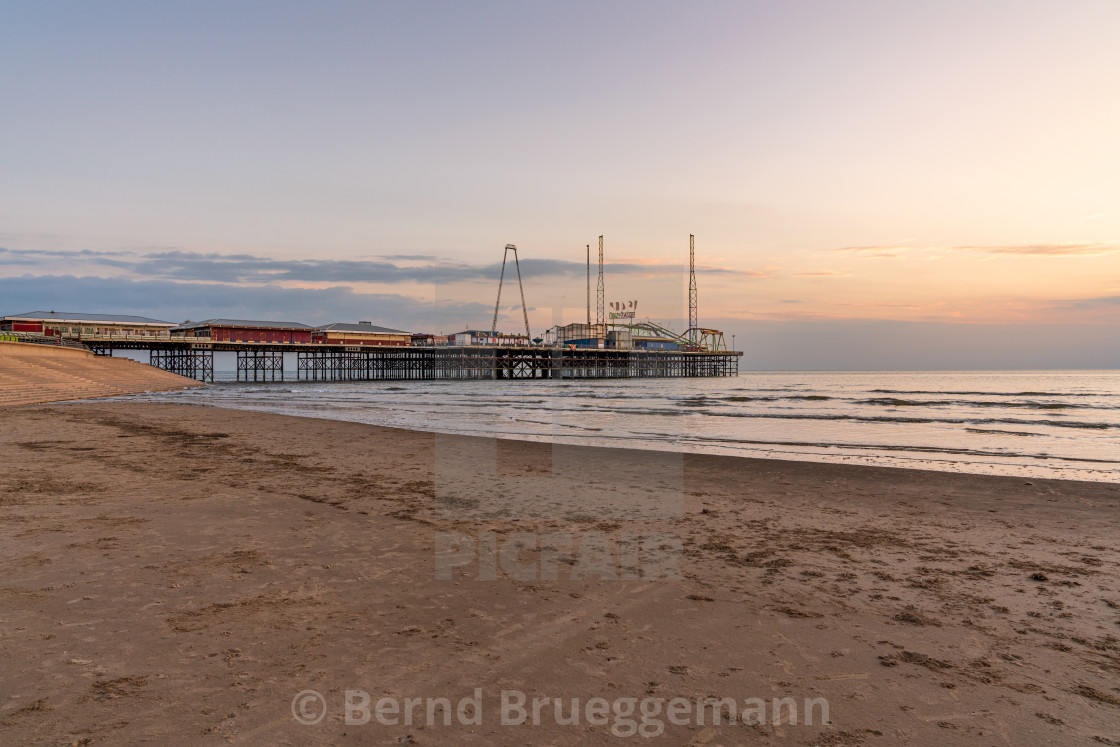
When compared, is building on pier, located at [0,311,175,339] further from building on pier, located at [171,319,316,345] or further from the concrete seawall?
the concrete seawall

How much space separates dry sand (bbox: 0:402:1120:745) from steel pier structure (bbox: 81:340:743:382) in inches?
2865

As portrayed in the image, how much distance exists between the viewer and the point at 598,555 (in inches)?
199

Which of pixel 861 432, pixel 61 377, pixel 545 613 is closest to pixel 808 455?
pixel 861 432

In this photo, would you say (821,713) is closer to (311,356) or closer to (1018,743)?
(1018,743)

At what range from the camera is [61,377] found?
100 ft

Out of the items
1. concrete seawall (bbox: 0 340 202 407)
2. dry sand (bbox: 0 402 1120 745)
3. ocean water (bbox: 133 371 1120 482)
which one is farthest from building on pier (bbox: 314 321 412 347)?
dry sand (bbox: 0 402 1120 745)

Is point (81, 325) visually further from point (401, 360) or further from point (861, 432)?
point (861, 432)

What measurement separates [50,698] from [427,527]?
3.43 m

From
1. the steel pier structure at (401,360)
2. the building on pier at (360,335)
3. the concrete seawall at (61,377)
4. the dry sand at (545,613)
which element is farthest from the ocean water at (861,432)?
the building on pier at (360,335)

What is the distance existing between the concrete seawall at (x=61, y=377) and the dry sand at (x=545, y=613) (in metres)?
23.1

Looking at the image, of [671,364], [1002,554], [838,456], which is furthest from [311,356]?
[1002,554]

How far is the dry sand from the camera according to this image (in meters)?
2.59

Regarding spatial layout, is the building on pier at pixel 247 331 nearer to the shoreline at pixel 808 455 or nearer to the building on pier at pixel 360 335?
the building on pier at pixel 360 335

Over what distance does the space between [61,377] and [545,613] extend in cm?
3696
